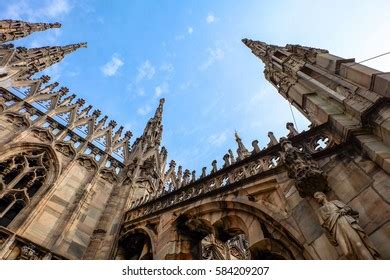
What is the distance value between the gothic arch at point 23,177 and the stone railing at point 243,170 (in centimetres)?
335

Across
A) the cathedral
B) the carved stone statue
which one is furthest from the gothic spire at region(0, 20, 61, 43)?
the carved stone statue

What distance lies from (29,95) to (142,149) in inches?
213

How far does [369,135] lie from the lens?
5113 mm

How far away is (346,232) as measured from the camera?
11.4 ft

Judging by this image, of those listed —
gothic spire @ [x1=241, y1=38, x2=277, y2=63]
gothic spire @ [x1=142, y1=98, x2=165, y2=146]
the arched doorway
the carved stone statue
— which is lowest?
the carved stone statue

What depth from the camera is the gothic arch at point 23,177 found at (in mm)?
8416

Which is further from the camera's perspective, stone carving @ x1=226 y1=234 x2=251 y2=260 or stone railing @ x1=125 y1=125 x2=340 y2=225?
stone carving @ x1=226 y1=234 x2=251 y2=260

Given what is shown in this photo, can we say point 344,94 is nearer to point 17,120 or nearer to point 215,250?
point 215,250

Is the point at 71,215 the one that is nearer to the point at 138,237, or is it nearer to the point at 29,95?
the point at 138,237

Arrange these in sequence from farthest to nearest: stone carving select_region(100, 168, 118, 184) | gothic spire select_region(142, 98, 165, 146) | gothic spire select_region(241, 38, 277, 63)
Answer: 1. gothic spire select_region(142, 98, 165, 146)
2. gothic spire select_region(241, 38, 277, 63)
3. stone carving select_region(100, 168, 118, 184)

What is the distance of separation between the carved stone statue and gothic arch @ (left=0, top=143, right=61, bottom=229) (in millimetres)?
7912

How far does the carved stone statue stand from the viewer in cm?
325

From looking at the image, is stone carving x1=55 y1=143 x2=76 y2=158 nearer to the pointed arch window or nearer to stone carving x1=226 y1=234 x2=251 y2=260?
the pointed arch window
